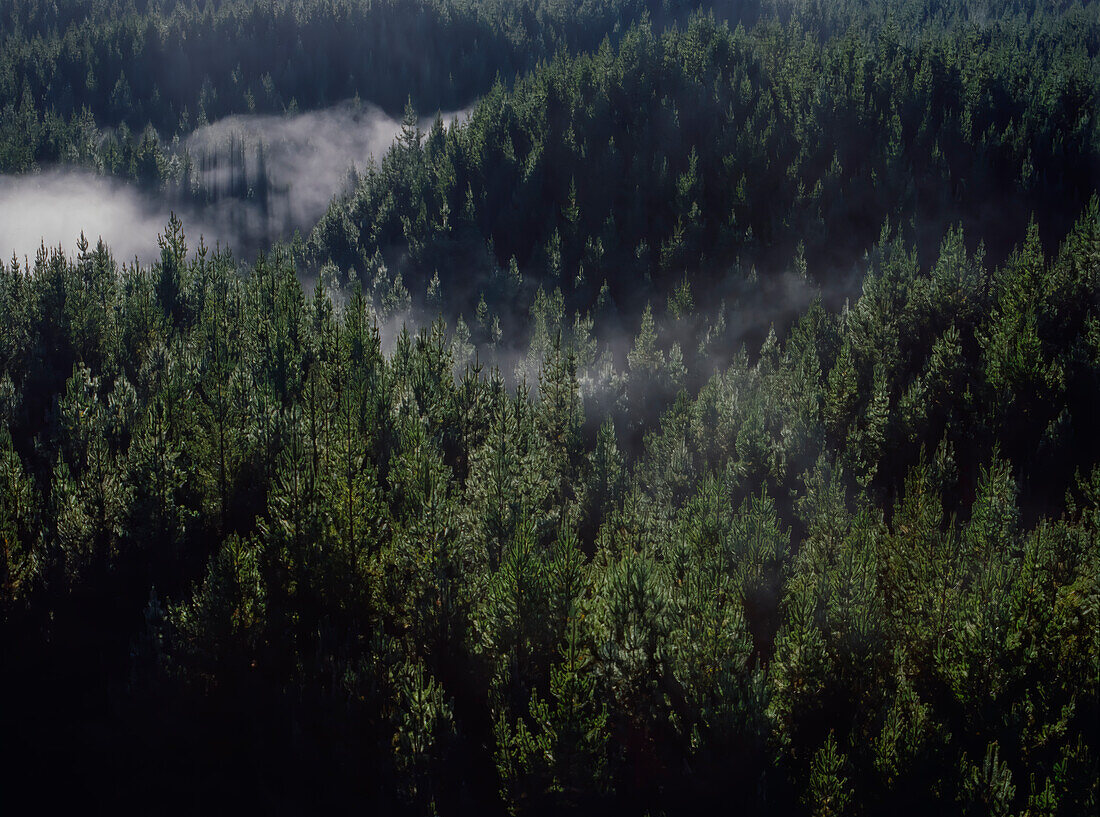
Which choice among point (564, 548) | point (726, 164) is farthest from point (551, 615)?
point (726, 164)

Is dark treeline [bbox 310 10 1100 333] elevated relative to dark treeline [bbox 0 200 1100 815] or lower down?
elevated

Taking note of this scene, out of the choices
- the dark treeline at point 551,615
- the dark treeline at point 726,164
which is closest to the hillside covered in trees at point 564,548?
the dark treeline at point 551,615

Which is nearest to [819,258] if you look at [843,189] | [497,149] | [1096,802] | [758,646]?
[843,189]

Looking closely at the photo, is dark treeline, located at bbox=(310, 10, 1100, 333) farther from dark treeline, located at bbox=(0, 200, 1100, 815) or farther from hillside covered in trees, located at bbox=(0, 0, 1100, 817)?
dark treeline, located at bbox=(0, 200, 1100, 815)

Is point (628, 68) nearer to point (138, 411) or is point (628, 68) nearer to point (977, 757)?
point (138, 411)

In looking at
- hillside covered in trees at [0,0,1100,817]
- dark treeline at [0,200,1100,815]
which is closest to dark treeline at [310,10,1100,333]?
hillside covered in trees at [0,0,1100,817]

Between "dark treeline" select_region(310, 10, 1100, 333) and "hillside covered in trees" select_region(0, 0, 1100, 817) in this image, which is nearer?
"hillside covered in trees" select_region(0, 0, 1100, 817)

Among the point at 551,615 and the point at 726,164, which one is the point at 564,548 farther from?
the point at 726,164

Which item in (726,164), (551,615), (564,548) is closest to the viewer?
(551,615)

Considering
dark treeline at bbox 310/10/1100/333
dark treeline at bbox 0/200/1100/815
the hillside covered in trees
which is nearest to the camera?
dark treeline at bbox 0/200/1100/815
